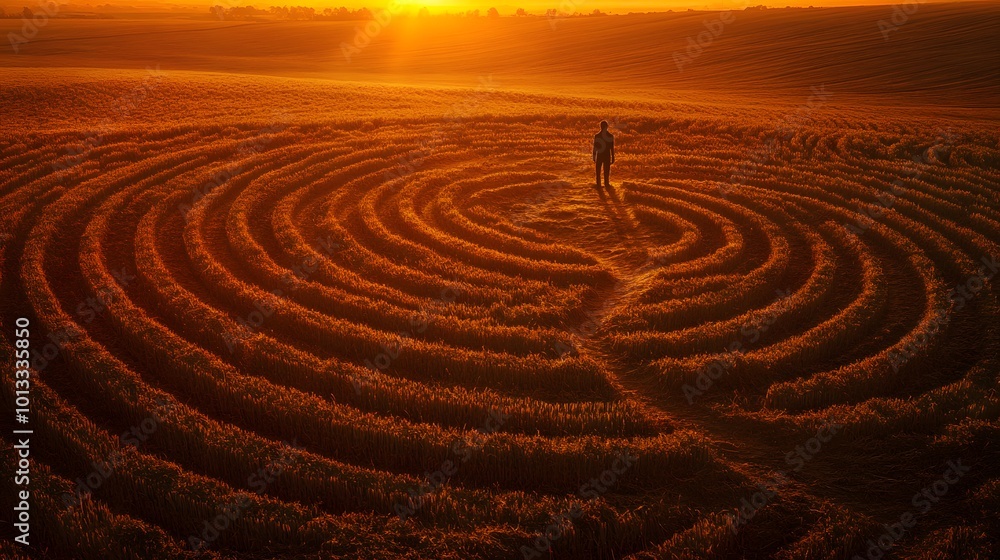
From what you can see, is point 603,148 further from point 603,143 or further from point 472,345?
point 472,345

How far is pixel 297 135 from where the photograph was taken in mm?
27828

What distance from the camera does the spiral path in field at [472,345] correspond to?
7676mm

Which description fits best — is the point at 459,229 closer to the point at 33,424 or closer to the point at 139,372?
the point at 139,372

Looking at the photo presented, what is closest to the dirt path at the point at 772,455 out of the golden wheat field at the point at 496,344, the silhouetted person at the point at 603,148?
the golden wheat field at the point at 496,344

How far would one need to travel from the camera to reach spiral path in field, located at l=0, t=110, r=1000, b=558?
768 cm

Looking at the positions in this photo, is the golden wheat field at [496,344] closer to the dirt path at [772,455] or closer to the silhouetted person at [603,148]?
the dirt path at [772,455]

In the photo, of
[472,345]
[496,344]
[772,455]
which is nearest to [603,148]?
[496,344]

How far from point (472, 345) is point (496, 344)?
42cm

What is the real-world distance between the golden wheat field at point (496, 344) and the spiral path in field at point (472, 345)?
0.05 metres

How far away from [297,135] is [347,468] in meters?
22.4

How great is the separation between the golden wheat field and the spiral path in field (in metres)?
0.05

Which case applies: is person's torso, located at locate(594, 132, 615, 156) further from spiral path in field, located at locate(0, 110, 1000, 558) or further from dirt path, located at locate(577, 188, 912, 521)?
dirt path, located at locate(577, 188, 912, 521)

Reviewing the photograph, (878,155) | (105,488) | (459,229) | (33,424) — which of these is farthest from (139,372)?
(878,155)

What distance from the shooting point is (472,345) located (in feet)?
38.0
